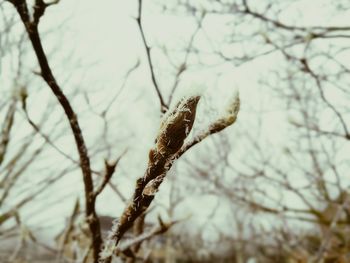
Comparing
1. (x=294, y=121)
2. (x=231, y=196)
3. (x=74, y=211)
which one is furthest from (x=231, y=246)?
(x=74, y=211)

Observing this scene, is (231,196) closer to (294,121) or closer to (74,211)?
(294,121)

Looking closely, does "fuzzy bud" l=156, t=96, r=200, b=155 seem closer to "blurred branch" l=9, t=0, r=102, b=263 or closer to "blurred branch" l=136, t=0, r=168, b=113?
"blurred branch" l=9, t=0, r=102, b=263

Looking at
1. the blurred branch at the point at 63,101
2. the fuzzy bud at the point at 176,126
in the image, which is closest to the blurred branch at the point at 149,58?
the blurred branch at the point at 63,101

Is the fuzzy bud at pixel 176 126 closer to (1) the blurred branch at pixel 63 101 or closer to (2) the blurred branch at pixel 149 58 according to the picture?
(1) the blurred branch at pixel 63 101

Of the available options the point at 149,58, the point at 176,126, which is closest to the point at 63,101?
the point at 149,58

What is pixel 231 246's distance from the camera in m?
22.3

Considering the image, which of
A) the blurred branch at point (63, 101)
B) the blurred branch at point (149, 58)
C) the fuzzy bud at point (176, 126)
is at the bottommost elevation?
the fuzzy bud at point (176, 126)

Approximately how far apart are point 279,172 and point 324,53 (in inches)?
116

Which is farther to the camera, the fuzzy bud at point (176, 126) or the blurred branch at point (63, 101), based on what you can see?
the blurred branch at point (63, 101)

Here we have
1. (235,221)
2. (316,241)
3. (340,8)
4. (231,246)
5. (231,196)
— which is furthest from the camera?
(231,246)

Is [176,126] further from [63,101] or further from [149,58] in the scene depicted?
[149,58]

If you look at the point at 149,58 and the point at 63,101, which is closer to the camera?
the point at 63,101

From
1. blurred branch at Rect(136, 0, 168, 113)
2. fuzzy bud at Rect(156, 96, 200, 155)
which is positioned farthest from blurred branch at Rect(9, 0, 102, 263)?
fuzzy bud at Rect(156, 96, 200, 155)

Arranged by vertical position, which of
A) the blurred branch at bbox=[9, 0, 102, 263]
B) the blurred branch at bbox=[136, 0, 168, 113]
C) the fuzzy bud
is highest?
the blurred branch at bbox=[136, 0, 168, 113]
